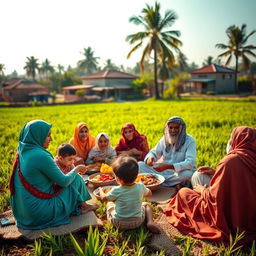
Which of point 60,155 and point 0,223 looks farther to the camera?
point 60,155

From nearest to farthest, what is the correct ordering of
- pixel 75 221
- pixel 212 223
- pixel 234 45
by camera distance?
pixel 212 223 < pixel 75 221 < pixel 234 45

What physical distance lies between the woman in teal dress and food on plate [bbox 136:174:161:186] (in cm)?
125

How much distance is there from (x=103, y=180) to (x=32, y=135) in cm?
170

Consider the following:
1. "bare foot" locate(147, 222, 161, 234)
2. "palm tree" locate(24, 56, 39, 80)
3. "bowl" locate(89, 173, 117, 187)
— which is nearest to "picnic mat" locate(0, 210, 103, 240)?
"bare foot" locate(147, 222, 161, 234)

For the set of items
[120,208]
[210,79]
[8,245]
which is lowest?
[8,245]

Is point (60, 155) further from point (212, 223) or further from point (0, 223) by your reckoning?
point (212, 223)

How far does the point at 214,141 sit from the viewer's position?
6840 millimetres

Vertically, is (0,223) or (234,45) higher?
(234,45)

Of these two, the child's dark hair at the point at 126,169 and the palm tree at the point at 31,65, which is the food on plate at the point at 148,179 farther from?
the palm tree at the point at 31,65

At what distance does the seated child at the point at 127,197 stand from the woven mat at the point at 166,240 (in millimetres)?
88

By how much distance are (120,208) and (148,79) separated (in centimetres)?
3601

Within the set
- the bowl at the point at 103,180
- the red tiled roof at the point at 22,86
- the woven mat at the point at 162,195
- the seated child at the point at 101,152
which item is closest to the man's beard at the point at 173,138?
the woven mat at the point at 162,195

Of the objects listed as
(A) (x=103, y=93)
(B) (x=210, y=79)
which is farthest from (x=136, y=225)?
(B) (x=210, y=79)

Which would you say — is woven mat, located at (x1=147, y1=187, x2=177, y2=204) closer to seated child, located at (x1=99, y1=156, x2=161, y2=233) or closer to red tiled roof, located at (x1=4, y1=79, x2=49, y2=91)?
seated child, located at (x1=99, y1=156, x2=161, y2=233)
